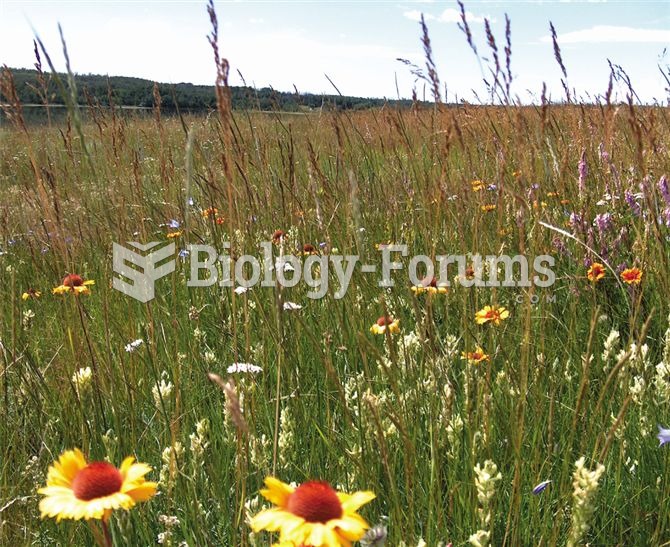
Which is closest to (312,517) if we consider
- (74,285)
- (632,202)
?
(74,285)

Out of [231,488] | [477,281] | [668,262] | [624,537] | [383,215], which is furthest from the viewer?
[383,215]

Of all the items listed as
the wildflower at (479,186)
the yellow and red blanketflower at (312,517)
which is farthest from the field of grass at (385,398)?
the wildflower at (479,186)

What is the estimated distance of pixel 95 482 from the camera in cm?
74

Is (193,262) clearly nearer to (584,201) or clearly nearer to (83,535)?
(83,535)

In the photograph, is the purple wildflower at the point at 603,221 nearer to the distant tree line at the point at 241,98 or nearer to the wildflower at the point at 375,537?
the distant tree line at the point at 241,98

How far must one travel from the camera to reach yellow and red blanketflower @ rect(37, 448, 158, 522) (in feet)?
2.31

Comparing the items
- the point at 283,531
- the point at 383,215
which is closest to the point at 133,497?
the point at 283,531

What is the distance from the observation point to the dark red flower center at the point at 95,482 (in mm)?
735

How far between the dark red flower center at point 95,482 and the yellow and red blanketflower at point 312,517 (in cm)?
20

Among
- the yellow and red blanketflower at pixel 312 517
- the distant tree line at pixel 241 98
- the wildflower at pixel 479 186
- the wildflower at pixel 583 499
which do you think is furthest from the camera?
the wildflower at pixel 479 186

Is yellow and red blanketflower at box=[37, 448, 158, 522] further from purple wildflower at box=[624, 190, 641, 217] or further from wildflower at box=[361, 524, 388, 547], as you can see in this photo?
purple wildflower at box=[624, 190, 641, 217]

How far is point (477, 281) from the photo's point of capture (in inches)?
75.0

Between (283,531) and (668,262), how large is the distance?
2000 mm

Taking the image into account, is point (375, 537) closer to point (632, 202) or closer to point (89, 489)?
point (89, 489)
